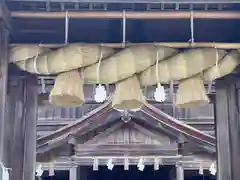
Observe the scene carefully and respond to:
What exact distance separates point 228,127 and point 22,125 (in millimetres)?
1272

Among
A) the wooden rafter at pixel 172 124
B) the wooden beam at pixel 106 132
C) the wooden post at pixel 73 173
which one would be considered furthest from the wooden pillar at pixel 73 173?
the wooden rafter at pixel 172 124

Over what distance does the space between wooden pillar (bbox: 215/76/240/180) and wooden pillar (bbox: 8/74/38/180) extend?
1.15 m

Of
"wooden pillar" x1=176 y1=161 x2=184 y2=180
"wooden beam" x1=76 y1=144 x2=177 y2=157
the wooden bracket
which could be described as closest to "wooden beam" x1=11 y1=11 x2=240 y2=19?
the wooden bracket

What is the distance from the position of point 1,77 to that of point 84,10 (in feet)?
1.80

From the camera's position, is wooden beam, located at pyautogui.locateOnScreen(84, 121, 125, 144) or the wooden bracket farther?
wooden beam, located at pyautogui.locateOnScreen(84, 121, 125, 144)

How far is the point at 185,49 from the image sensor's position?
112 inches

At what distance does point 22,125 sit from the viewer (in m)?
3.29

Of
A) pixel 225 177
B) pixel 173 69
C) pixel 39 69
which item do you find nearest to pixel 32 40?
pixel 39 69

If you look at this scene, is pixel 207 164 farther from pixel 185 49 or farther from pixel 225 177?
pixel 185 49

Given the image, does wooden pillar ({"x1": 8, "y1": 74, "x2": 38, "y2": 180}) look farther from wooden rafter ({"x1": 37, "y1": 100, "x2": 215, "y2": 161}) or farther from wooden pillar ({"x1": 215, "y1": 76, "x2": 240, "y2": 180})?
wooden rafter ({"x1": 37, "y1": 100, "x2": 215, "y2": 161})

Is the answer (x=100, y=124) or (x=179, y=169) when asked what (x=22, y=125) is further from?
(x=179, y=169)

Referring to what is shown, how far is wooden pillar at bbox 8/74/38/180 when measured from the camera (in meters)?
3.19

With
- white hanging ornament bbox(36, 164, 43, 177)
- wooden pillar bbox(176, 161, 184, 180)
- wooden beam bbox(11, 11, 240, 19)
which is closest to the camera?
wooden beam bbox(11, 11, 240, 19)

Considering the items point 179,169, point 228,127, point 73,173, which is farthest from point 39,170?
point 228,127
